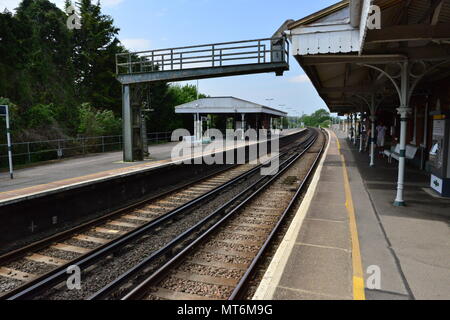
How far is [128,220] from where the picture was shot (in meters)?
8.49

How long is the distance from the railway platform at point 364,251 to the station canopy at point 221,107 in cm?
2714

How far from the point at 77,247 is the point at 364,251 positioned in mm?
5514

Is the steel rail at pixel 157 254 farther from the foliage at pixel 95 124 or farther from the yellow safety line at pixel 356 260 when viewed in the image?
the foliage at pixel 95 124

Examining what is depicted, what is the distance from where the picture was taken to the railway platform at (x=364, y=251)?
3982mm

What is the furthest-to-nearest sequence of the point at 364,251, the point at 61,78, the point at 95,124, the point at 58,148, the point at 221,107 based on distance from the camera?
1. the point at 221,107
2. the point at 61,78
3. the point at 95,124
4. the point at 58,148
5. the point at 364,251

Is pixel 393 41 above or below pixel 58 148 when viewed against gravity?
above

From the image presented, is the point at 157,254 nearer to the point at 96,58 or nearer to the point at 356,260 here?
the point at 356,260

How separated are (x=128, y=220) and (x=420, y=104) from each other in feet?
46.4

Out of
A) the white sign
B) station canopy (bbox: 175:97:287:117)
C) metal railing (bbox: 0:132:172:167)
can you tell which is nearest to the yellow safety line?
the white sign

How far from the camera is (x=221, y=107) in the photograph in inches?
1417

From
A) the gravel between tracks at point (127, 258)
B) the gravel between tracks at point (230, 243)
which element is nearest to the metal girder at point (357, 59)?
the gravel between tracks at point (230, 243)

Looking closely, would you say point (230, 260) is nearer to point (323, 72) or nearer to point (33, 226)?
point (33, 226)

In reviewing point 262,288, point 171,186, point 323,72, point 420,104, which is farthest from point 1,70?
point 420,104

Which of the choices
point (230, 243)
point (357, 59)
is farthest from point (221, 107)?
point (230, 243)
